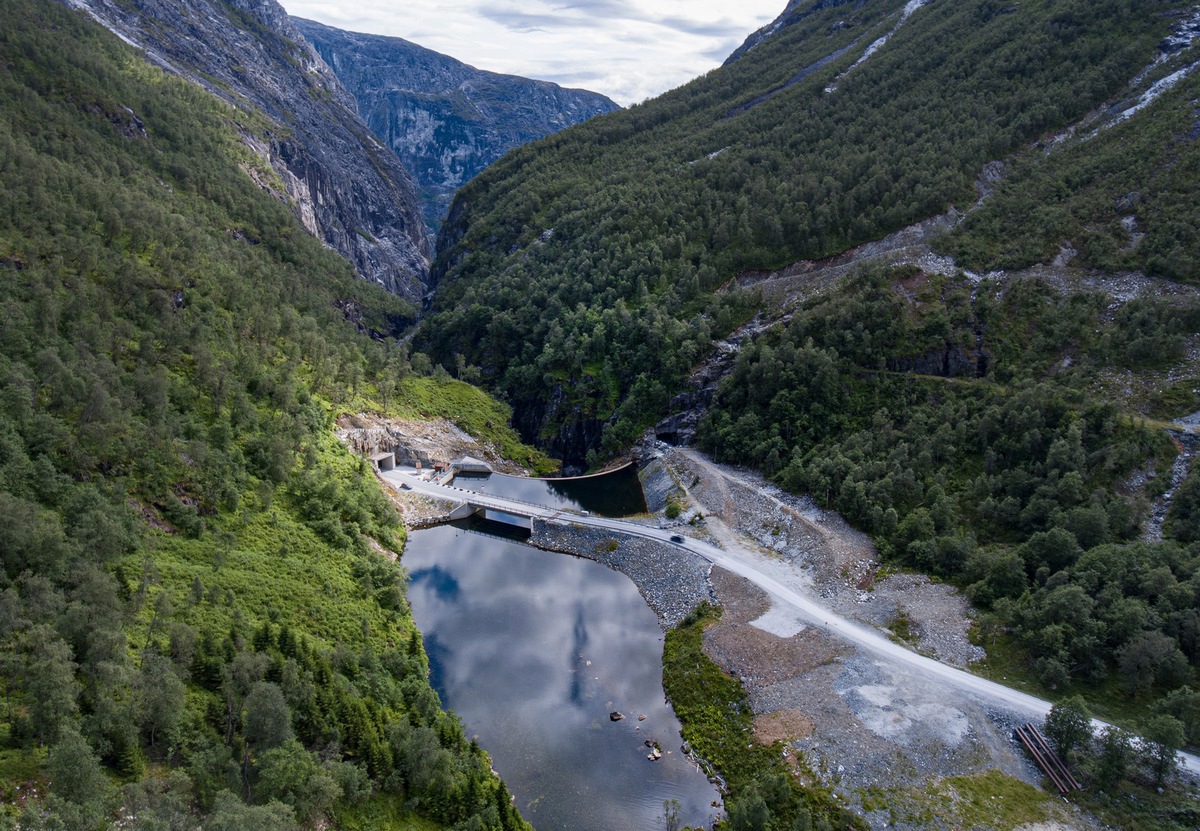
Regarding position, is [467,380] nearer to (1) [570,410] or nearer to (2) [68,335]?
(1) [570,410]

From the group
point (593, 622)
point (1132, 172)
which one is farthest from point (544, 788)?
point (1132, 172)

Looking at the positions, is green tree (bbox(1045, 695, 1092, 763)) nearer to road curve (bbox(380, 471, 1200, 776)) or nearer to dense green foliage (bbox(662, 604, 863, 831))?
road curve (bbox(380, 471, 1200, 776))

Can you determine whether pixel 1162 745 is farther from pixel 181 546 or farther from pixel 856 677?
pixel 181 546

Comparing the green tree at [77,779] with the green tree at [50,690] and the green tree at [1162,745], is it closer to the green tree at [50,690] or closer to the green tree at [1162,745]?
the green tree at [50,690]

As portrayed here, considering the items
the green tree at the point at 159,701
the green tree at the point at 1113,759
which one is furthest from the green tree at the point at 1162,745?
the green tree at the point at 159,701

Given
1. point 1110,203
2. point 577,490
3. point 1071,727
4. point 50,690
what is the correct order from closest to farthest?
point 50,690
point 1071,727
point 1110,203
point 577,490

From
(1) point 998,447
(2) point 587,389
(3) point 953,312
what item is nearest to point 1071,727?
(1) point 998,447

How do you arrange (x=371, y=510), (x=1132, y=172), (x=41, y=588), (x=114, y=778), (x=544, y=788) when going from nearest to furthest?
(x=114, y=778) → (x=41, y=588) → (x=544, y=788) → (x=371, y=510) → (x=1132, y=172)
